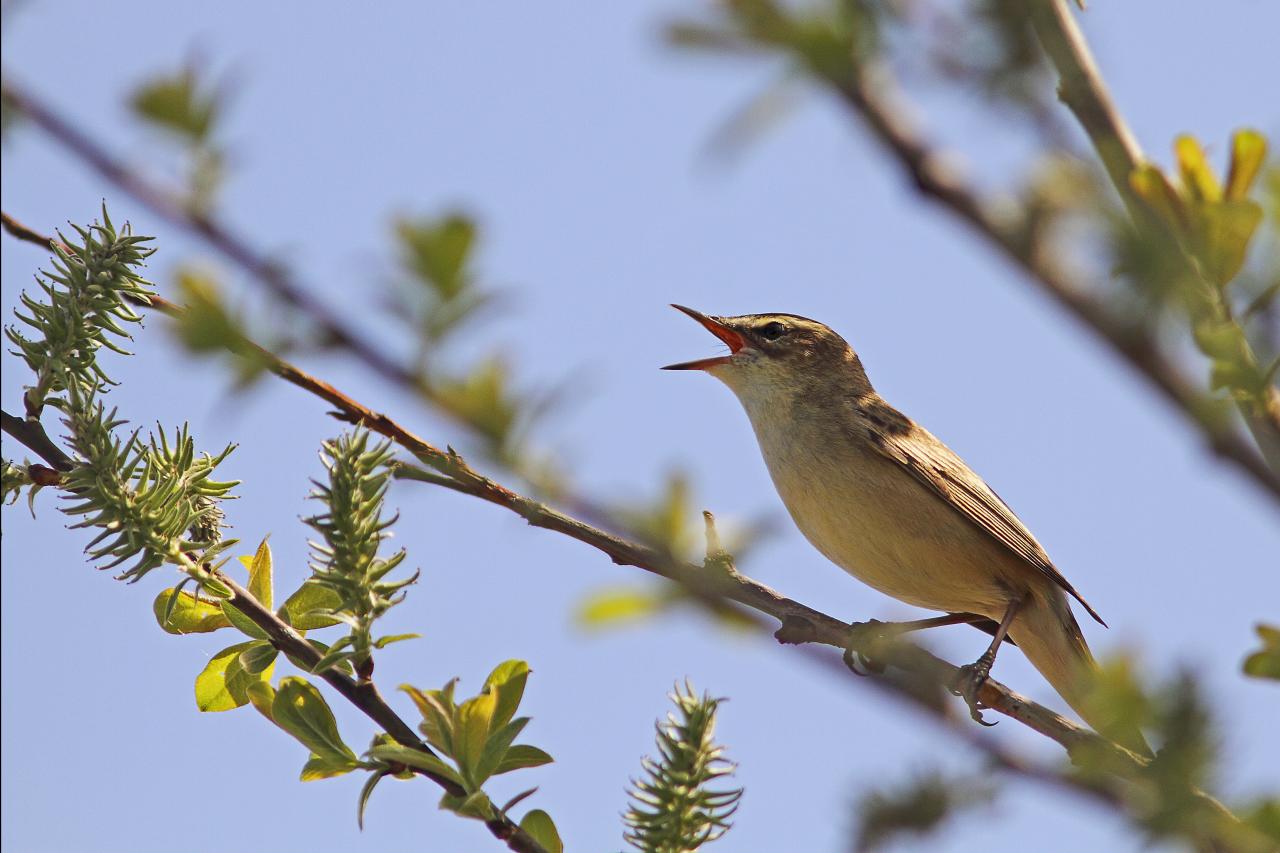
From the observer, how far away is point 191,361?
1317mm

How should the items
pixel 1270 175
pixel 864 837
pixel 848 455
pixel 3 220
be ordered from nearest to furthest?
pixel 864 837 < pixel 1270 175 < pixel 3 220 < pixel 848 455

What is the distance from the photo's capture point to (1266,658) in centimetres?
144

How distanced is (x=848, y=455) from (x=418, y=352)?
5327 millimetres

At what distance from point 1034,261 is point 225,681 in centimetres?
190

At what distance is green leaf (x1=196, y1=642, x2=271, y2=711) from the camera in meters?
2.38

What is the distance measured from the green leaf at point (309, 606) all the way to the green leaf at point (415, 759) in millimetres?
314

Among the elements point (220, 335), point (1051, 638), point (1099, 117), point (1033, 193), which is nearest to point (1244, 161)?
point (1099, 117)

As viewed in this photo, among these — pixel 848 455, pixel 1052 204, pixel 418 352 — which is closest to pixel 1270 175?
pixel 1052 204

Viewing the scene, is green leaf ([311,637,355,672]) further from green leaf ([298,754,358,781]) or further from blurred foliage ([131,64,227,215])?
blurred foliage ([131,64,227,215])

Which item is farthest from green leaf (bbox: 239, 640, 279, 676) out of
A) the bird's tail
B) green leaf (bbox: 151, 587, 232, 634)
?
the bird's tail

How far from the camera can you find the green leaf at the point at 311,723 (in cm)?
219

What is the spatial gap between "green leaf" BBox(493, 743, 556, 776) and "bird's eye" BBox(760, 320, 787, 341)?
5.61 meters

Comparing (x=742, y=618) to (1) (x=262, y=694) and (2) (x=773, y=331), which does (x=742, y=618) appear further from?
(2) (x=773, y=331)

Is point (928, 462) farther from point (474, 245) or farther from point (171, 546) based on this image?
point (474, 245)
